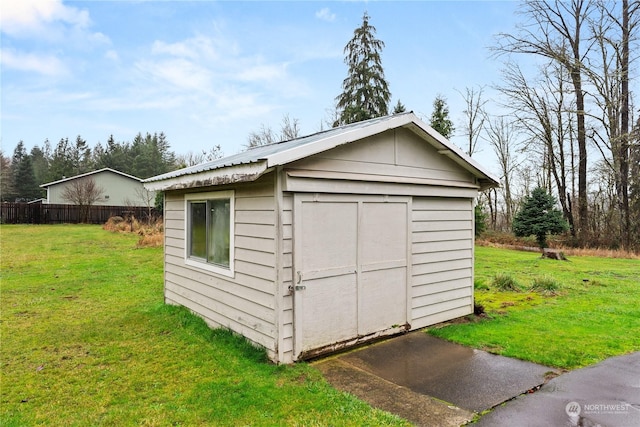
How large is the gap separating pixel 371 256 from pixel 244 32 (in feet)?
31.9

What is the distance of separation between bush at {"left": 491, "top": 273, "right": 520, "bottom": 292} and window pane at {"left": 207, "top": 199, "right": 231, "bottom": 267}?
607cm

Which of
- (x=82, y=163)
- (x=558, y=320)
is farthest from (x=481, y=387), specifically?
(x=82, y=163)

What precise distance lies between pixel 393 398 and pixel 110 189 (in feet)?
115

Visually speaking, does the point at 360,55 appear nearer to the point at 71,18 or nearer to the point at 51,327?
the point at 71,18

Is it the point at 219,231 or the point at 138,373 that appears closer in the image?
the point at 138,373

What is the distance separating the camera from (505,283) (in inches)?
320

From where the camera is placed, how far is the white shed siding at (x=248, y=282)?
4.01 meters

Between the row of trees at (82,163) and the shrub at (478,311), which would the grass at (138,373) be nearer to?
the shrub at (478,311)

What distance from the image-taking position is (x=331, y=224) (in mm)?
4285

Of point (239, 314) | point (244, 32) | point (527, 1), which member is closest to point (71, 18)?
point (244, 32)

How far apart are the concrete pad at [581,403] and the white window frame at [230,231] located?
10.4ft

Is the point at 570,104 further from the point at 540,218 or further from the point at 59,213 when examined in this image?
the point at 59,213

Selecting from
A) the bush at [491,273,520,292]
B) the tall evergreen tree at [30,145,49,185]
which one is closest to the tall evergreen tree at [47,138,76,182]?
the tall evergreen tree at [30,145,49,185]

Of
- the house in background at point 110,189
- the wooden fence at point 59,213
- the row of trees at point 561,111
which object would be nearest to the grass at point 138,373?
the row of trees at point 561,111
